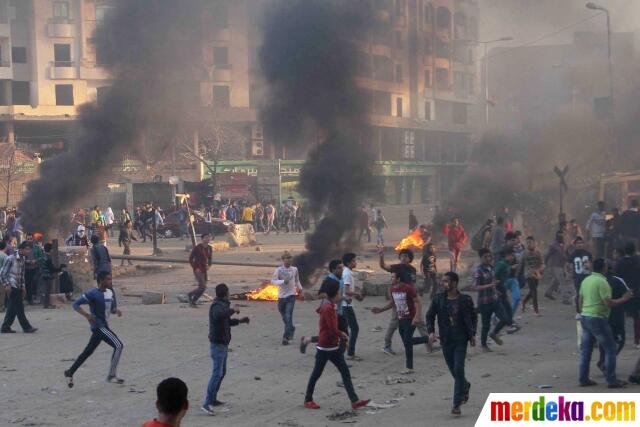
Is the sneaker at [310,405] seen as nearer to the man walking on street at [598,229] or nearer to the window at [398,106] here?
the man walking on street at [598,229]

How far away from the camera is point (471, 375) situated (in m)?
12.1

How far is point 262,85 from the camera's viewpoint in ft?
81.9

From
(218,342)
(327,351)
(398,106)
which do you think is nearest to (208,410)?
(218,342)

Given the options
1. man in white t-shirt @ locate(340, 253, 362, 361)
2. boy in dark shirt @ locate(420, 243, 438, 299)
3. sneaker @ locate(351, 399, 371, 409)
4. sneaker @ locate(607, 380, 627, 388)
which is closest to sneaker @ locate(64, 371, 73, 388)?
sneaker @ locate(351, 399, 371, 409)

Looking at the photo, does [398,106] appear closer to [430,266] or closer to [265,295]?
[265,295]

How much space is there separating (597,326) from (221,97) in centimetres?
2981

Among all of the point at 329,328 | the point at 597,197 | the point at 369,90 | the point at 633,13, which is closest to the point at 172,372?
the point at 329,328

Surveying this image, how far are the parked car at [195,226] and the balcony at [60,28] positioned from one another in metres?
21.8

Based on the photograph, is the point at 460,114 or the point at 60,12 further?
the point at 60,12

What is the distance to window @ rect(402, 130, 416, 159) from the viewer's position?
40.8m

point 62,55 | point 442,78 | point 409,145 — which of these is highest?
point 62,55

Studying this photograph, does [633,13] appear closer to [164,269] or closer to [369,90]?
[369,90]

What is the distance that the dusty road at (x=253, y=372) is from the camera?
Result: 10203 mm

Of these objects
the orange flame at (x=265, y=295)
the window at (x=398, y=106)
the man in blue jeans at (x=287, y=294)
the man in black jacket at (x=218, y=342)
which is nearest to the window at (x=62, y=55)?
the window at (x=398, y=106)
